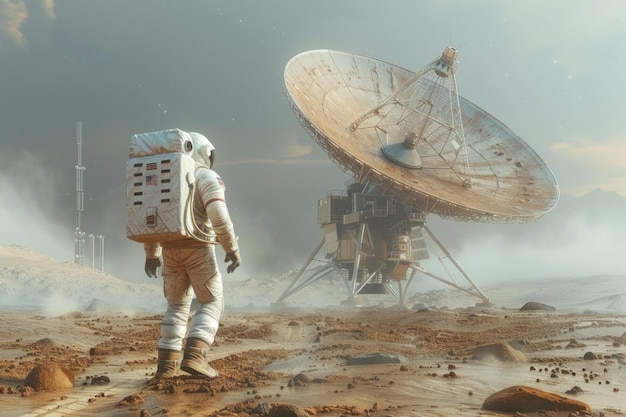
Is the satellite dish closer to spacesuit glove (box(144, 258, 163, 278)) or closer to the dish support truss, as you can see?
the dish support truss

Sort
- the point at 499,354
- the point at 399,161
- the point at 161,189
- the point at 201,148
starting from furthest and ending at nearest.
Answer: the point at 399,161
the point at 499,354
the point at 201,148
the point at 161,189

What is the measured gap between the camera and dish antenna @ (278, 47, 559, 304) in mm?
30141

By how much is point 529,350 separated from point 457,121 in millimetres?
23953

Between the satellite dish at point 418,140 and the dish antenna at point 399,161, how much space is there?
0.06m

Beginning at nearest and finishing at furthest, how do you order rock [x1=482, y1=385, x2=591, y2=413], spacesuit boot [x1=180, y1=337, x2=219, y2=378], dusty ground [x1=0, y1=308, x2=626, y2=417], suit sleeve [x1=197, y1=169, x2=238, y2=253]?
1. rock [x1=482, y1=385, x2=591, y2=413]
2. dusty ground [x1=0, y1=308, x2=626, y2=417]
3. spacesuit boot [x1=180, y1=337, x2=219, y2=378]
4. suit sleeve [x1=197, y1=169, x2=238, y2=253]

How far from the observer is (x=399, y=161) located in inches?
1281

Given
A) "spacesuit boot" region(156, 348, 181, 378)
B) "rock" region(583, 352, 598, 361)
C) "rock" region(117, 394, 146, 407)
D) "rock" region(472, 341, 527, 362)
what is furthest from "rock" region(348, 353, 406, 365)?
"rock" region(117, 394, 146, 407)

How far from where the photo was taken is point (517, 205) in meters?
31.1

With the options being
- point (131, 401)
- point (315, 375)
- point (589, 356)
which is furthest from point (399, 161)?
point (131, 401)

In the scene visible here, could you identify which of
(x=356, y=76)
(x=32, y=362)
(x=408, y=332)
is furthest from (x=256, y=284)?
(x=32, y=362)

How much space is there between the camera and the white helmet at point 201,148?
9039 millimetres

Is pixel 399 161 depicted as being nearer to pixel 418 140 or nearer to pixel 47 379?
pixel 418 140

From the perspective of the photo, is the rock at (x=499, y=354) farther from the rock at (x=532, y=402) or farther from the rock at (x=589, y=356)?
the rock at (x=532, y=402)

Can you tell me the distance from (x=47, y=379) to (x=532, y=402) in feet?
18.8
